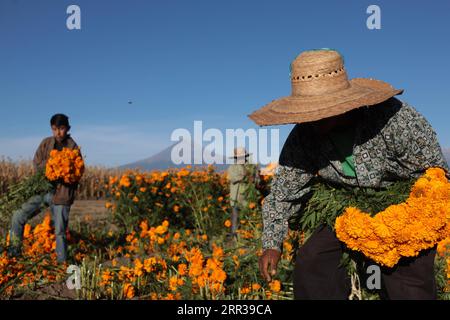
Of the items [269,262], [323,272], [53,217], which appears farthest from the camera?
[53,217]

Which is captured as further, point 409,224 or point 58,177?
point 58,177

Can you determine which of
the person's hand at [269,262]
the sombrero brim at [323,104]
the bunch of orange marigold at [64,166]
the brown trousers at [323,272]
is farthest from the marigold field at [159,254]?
the sombrero brim at [323,104]

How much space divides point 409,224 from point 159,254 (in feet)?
10.3

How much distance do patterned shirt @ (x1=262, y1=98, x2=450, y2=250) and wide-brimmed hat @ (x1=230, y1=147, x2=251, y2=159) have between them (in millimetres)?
4719

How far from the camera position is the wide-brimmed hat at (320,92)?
2.50 meters

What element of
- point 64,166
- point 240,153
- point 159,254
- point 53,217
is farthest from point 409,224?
point 240,153

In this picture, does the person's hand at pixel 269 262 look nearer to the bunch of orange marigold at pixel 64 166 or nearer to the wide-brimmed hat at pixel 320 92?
the wide-brimmed hat at pixel 320 92

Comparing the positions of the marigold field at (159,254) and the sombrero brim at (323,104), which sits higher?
the sombrero brim at (323,104)

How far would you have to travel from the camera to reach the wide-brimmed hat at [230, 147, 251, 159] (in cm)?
777

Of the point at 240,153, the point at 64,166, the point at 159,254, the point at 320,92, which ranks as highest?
the point at 240,153

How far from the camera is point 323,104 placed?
8.33 ft

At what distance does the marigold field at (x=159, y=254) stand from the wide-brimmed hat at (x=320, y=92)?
1264mm

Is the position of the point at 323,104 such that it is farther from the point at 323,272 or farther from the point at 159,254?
the point at 159,254
